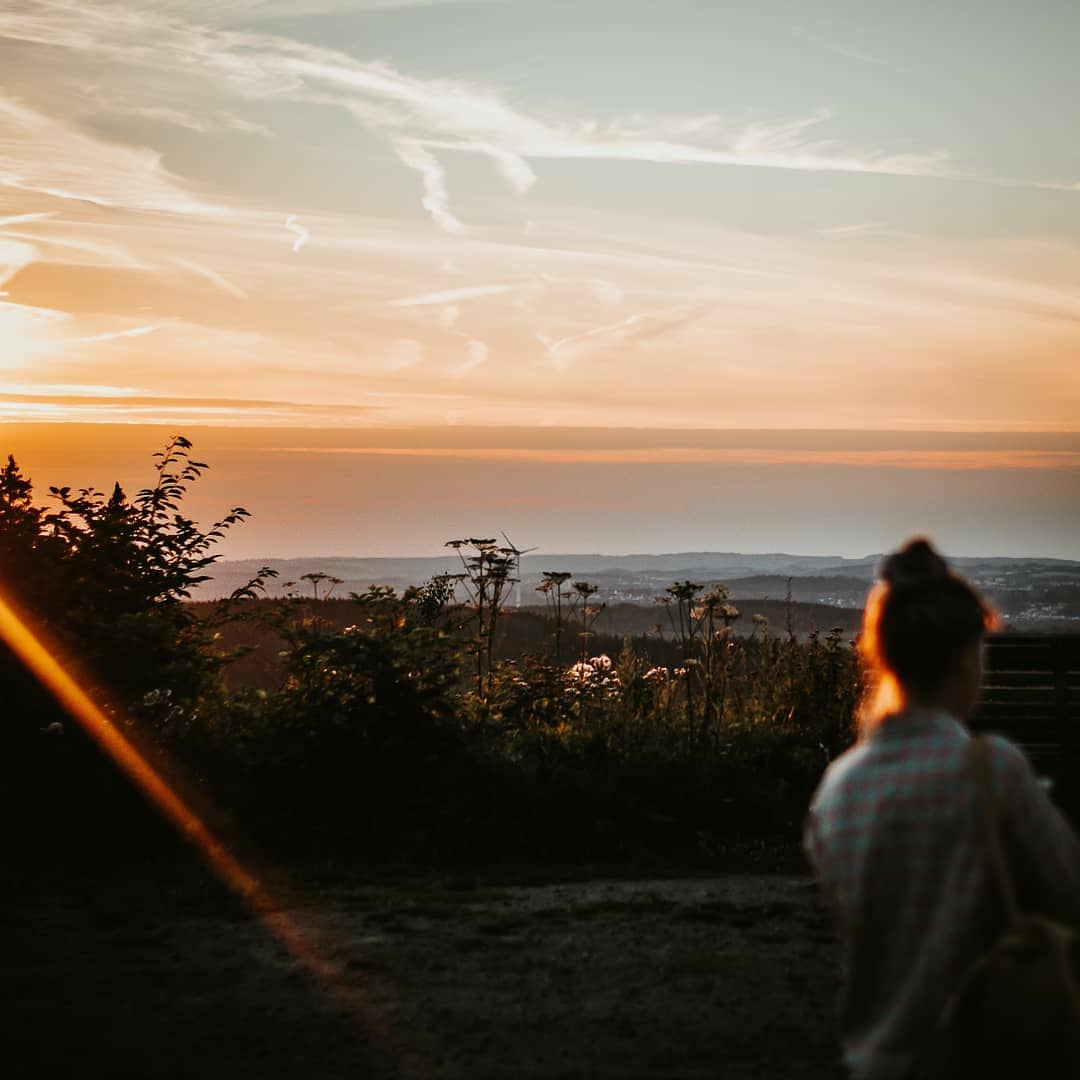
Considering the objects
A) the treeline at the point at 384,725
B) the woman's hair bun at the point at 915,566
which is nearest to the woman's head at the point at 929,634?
the woman's hair bun at the point at 915,566

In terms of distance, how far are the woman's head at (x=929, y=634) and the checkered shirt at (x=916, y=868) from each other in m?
0.06

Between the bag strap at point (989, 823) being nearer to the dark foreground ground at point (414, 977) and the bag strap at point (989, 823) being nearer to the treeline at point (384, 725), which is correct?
the dark foreground ground at point (414, 977)

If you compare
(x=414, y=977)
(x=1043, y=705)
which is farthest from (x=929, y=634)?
(x=1043, y=705)

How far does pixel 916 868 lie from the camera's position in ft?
8.84

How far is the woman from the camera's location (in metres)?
2.60

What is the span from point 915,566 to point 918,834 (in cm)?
54

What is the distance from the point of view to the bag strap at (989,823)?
8.35 feet

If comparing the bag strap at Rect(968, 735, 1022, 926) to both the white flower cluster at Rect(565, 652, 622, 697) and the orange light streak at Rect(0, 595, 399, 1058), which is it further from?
the white flower cluster at Rect(565, 652, 622, 697)

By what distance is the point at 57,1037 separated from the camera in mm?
5789

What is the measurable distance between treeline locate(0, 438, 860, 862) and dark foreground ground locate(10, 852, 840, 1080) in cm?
79

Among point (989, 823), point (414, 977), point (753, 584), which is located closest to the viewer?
point (989, 823)

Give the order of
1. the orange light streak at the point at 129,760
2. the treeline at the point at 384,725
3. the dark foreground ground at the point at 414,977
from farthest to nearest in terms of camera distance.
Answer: the treeline at the point at 384,725 → the orange light streak at the point at 129,760 → the dark foreground ground at the point at 414,977

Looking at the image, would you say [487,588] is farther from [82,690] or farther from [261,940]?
[261,940]

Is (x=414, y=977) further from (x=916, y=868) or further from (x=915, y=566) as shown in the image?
(x=915, y=566)
